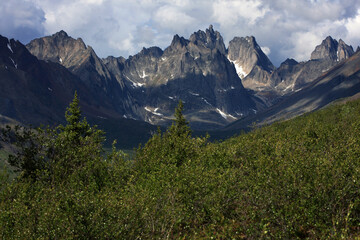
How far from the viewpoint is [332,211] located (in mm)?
18859

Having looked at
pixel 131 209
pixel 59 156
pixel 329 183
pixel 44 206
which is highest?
pixel 59 156

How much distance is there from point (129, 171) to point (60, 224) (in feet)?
62.5

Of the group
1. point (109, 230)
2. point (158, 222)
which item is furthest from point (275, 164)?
point (109, 230)

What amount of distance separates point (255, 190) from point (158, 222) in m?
7.80

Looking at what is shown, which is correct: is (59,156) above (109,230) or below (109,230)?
above

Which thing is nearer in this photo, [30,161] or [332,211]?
[332,211]

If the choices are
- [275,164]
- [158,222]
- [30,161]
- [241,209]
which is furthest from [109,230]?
[30,161]

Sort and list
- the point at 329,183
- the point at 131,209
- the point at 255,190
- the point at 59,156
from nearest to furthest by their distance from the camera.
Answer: the point at 131,209 → the point at 329,183 → the point at 255,190 → the point at 59,156

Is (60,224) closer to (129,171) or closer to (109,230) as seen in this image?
(109,230)

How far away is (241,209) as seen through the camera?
19.7 meters

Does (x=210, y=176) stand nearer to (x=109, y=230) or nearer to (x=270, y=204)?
(x=270, y=204)

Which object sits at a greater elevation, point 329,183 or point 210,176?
point 210,176

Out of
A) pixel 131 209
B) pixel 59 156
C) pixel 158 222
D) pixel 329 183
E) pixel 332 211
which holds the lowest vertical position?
pixel 332 211

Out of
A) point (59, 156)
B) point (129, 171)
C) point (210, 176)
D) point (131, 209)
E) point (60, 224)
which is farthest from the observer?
point (59, 156)
